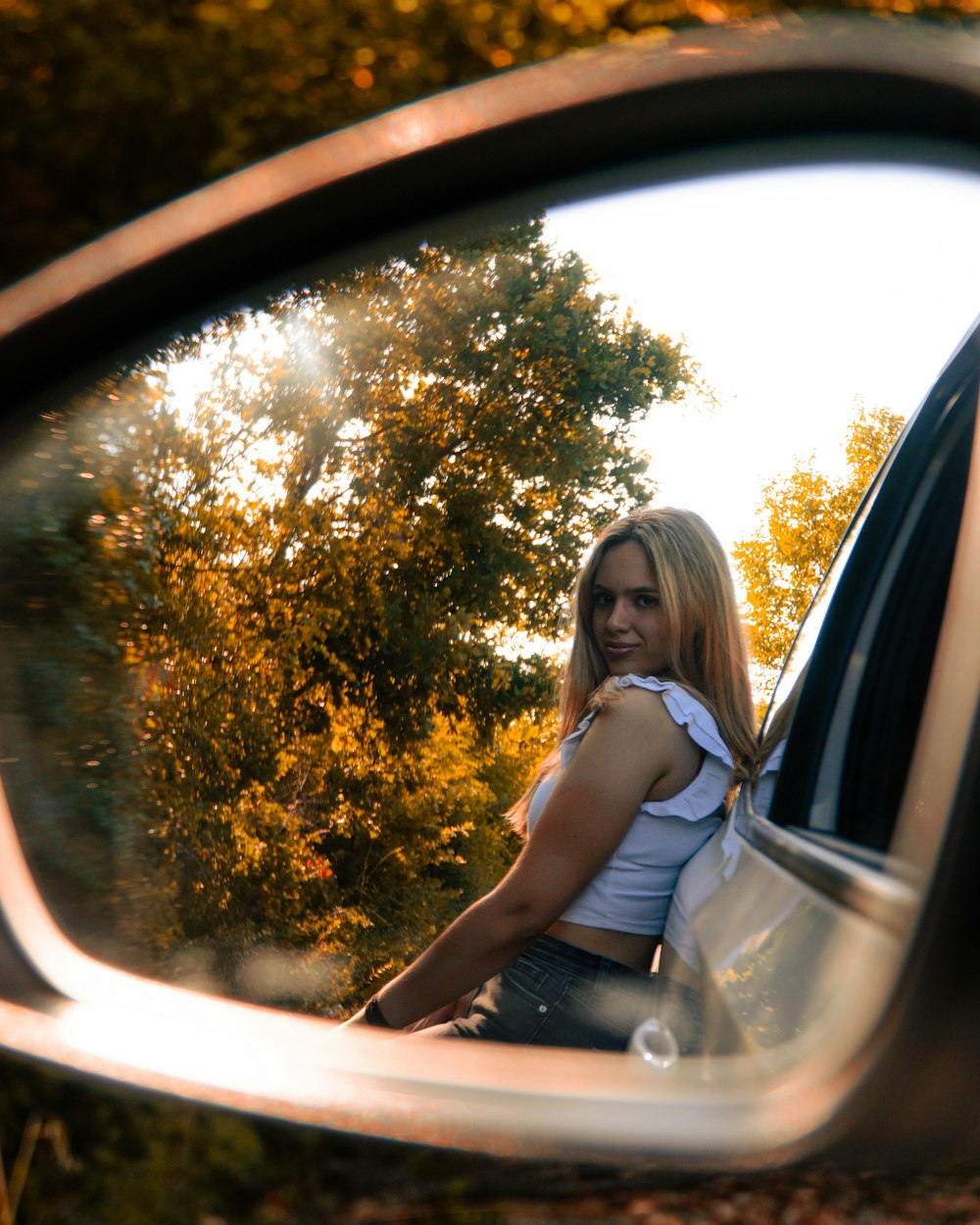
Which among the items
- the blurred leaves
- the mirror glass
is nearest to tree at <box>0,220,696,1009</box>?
the mirror glass

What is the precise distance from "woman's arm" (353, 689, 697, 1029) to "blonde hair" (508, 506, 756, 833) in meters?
0.06

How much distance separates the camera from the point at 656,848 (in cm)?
173

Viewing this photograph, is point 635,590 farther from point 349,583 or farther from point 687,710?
point 349,583

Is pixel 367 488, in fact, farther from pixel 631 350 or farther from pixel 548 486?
pixel 631 350

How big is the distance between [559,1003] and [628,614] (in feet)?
1.70

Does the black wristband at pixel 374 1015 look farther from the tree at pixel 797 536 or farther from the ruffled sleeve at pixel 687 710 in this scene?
the tree at pixel 797 536

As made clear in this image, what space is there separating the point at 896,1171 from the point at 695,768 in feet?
2.55

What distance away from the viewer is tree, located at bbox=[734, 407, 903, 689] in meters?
1.45

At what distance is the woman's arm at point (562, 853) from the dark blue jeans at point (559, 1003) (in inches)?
1.4

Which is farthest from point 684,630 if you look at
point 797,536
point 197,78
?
point 197,78

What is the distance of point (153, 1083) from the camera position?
120 cm

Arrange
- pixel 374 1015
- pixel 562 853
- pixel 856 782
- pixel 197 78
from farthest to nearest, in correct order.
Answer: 1. pixel 197 78
2. pixel 856 782
3. pixel 562 853
4. pixel 374 1015

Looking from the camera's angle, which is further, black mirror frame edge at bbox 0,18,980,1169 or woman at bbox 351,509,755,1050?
woman at bbox 351,509,755,1050

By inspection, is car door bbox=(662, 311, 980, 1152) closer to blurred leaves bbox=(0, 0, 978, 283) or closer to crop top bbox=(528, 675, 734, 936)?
crop top bbox=(528, 675, 734, 936)
